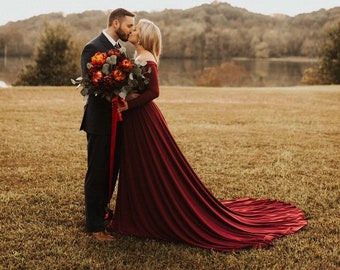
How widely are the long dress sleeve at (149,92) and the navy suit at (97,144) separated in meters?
0.27

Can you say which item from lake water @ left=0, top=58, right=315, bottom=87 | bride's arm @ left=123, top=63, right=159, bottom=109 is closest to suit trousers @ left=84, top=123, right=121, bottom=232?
bride's arm @ left=123, top=63, right=159, bottom=109

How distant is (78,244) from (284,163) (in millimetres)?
Result: 4960

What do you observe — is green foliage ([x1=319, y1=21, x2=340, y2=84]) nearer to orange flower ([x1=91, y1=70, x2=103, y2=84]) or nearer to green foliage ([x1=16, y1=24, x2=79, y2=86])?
green foliage ([x1=16, y1=24, x2=79, y2=86])

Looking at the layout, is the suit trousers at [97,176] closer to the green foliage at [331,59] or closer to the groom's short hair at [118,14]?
the groom's short hair at [118,14]

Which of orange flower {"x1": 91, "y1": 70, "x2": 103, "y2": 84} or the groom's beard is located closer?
orange flower {"x1": 91, "y1": 70, "x2": 103, "y2": 84}

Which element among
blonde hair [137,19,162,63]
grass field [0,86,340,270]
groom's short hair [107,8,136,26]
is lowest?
grass field [0,86,340,270]

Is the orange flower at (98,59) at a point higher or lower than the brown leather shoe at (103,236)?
higher

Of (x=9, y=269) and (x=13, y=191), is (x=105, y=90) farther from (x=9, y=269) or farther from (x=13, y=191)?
(x=13, y=191)

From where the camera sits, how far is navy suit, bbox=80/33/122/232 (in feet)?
15.4

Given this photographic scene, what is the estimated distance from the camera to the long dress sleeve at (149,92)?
459 cm

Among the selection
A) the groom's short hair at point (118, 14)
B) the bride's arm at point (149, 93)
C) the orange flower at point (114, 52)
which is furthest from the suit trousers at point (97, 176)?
the groom's short hair at point (118, 14)

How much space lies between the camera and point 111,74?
14.1 feet

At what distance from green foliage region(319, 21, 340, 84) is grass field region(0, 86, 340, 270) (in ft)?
86.4

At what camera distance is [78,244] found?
468 cm
